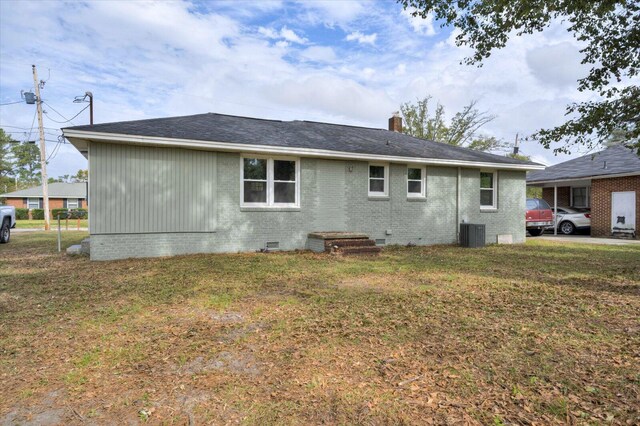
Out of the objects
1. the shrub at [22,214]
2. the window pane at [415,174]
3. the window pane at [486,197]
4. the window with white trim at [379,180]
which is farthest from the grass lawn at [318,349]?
the shrub at [22,214]

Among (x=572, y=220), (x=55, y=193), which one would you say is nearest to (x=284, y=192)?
(x=572, y=220)

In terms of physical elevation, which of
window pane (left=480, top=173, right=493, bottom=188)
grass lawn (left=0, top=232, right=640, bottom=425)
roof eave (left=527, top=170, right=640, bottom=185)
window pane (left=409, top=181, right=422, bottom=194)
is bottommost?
grass lawn (left=0, top=232, right=640, bottom=425)

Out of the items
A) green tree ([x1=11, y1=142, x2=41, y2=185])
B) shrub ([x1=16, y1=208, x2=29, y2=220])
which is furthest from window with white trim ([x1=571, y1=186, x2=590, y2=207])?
green tree ([x1=11, y1=142, x2=41, y2=185])

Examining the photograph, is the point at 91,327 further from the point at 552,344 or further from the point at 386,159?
the point at 386,159

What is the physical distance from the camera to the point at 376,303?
18.4ft

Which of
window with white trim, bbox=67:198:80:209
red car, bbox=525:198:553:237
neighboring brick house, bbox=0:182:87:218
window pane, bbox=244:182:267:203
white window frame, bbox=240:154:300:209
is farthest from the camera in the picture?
window with white trim, bbox=67:198:80:209

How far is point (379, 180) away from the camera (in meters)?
12.8

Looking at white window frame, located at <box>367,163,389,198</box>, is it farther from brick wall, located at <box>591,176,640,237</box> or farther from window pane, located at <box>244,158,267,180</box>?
brick wall, located at <box>591,176,640,237</box>

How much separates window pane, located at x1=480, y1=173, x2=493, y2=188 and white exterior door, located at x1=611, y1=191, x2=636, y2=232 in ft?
24.8

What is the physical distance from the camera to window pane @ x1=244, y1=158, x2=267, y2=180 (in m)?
11.0

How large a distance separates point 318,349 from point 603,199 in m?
19.8

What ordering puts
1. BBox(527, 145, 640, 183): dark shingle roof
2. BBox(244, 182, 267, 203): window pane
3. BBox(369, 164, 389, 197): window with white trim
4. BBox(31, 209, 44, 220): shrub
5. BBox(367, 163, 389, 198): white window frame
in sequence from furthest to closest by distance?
BBox(31, 209, 44, 220): shrub < BBox(527, 145, 640, 183): dark shingle roof < BBox(369, 164, 389, 197): window with white trim < BBox(367, 163, 389, 198): white window frame < BBox(244, 182, 267, 203): window pane

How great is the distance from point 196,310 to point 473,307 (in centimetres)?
383

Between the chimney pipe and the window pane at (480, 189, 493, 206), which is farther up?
the chimney pipe
